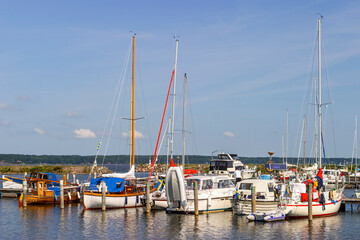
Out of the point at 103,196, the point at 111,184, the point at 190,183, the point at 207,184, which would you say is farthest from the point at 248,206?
the point at 111,184

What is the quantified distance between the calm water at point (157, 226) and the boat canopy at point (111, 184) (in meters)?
2.03

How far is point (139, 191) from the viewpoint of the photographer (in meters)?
46.6

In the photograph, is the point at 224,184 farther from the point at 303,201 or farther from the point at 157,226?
the point at 157,226

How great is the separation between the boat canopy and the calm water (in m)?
2.03

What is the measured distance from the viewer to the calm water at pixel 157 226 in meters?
32.6

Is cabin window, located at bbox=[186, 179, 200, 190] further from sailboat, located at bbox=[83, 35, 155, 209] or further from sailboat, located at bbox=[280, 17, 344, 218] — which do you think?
sailboat, located at bbox=[280, 17, 344, 218]

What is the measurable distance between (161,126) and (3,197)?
22868 millimetres

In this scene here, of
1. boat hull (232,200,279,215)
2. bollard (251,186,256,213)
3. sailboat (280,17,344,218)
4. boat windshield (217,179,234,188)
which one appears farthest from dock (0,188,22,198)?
sailboat (280,17,344,218)

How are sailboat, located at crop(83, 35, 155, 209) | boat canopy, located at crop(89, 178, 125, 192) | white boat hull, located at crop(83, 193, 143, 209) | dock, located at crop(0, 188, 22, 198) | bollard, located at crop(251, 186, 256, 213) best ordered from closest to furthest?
bollard, located at crop(251, 186, 256, 213) < white boat hull, located at crop(83, 193, 143, 209) < sailboat, located at crop(83, 35, 155, 209) < boat canopy, located at crop(89, 178, 125, 192) < dock, located at crop(0, 188, 22, 198)

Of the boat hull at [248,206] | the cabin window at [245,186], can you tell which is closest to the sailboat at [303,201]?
the boat hull at [248,206]

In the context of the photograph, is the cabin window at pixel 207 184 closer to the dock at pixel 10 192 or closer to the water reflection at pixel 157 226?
the water reflection at pixel 157 226

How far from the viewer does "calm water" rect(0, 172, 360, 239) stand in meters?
32.6

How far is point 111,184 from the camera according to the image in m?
44.3

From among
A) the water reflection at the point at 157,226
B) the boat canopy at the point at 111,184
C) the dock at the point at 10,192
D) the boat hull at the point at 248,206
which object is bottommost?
the water reflection at the point at 157,226
